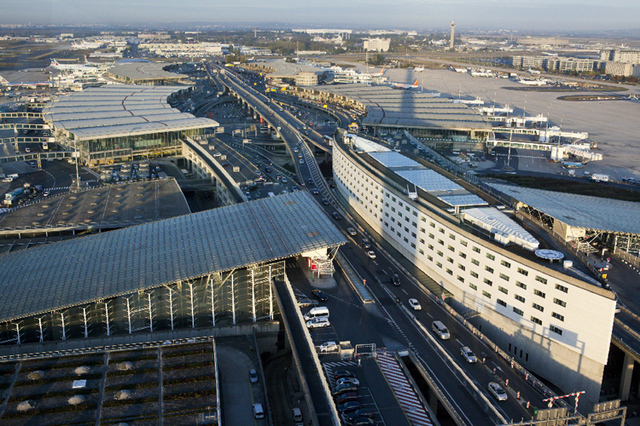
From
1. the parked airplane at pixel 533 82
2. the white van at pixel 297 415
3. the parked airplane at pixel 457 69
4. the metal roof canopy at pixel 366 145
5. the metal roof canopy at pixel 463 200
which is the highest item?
the parked airplane at pixel 457 69

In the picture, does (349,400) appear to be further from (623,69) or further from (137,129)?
(623,69)

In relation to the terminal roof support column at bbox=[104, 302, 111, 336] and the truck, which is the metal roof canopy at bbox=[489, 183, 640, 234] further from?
the truck

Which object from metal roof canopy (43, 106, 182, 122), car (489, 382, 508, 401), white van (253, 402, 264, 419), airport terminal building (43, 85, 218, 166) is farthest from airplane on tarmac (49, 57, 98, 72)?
car (489, 382, 508, 401)

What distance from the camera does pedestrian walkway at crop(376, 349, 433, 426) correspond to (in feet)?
54.3

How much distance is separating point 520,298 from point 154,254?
14869 millimetres

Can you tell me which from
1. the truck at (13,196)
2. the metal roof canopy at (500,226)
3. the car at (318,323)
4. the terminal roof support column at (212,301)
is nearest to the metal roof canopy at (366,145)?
the metal roof canopy at (500,226)

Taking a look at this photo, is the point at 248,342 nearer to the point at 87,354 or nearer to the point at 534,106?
the point at 87,354

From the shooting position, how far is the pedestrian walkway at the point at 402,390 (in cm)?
1655

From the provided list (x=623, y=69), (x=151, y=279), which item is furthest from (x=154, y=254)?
(x=623, y=69)

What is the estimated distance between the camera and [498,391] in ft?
58.3

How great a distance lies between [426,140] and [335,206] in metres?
28.7

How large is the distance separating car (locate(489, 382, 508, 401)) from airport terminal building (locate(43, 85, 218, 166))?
40.3m

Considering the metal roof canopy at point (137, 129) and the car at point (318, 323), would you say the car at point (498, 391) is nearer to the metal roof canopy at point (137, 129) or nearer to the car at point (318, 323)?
the car at point (318, 323)

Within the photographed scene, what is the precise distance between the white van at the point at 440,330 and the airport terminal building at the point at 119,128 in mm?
36624
